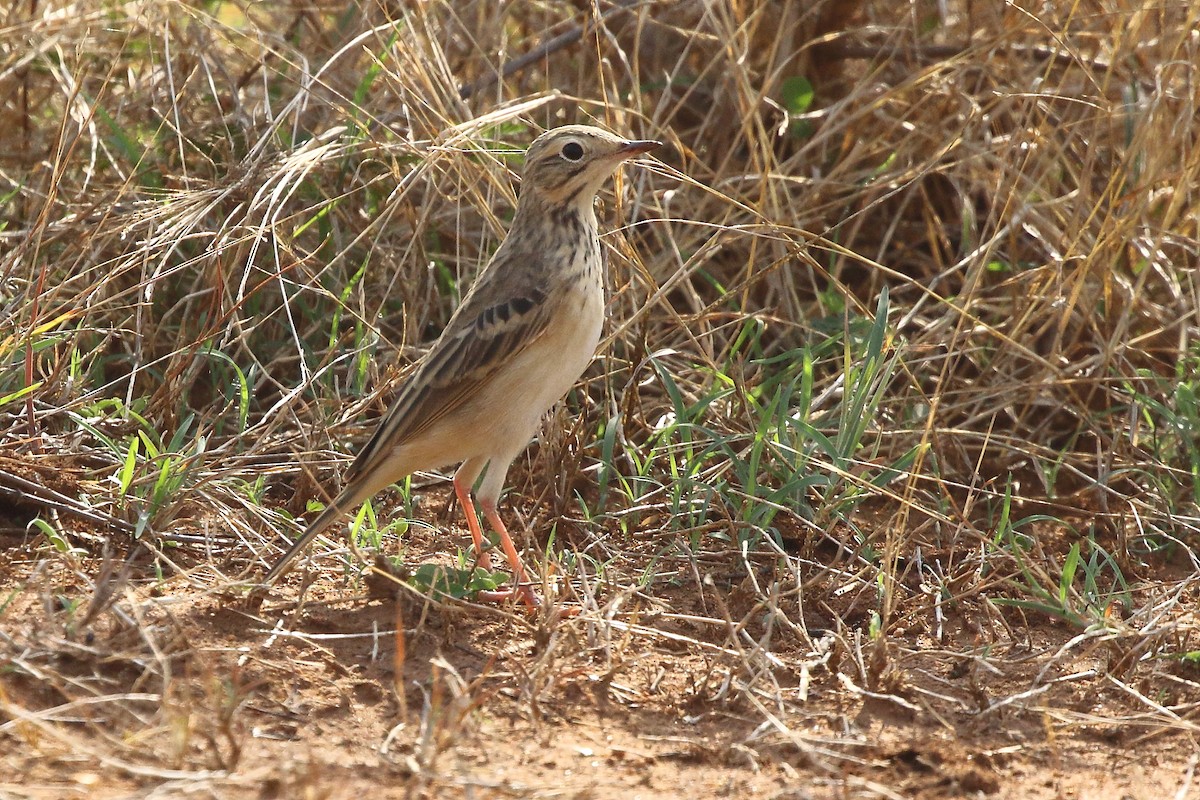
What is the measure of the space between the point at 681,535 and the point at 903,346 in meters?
1.11

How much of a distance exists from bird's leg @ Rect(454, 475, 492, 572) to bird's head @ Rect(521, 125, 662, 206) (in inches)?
42.0

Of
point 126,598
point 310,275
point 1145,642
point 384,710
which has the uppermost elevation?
point 310,275

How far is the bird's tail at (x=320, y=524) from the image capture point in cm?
433

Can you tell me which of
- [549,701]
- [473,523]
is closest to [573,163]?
[473,523]

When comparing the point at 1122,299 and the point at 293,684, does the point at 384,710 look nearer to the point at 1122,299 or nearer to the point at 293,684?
the point at 293,684

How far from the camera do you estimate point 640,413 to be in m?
5.55

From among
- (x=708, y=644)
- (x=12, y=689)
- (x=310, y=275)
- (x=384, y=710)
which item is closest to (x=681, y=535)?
(x=708, y=644)

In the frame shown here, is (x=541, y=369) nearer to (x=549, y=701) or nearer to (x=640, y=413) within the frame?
(x=640, y=413)

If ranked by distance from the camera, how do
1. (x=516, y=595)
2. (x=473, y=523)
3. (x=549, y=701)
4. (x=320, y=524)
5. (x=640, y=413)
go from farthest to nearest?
(x=640, y=413) → (x=473, y=523) → (x=516, y=595) → (x=320, y=524) → (x=549, y=701)

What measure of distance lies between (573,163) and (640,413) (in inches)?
44.5

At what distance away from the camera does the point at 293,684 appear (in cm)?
386

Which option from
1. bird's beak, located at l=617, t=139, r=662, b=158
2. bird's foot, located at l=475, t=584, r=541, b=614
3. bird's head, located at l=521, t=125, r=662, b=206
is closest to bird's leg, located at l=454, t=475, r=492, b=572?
bird's foot, located at l=475, t=584, r=541, b=614

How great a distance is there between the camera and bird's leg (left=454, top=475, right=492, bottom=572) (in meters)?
4.71

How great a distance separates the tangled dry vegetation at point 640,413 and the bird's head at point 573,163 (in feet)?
1.92
